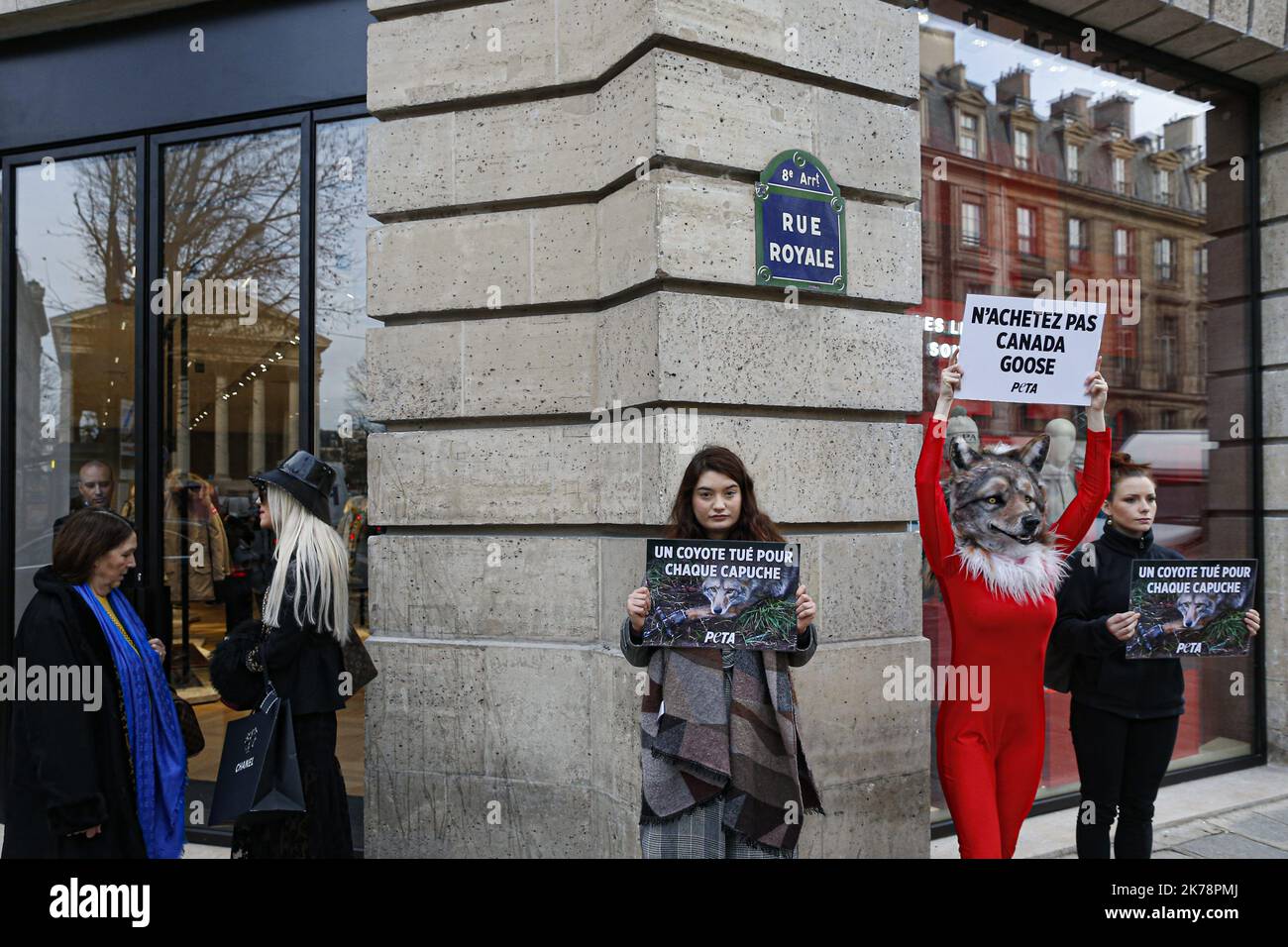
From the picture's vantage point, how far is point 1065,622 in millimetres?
4410

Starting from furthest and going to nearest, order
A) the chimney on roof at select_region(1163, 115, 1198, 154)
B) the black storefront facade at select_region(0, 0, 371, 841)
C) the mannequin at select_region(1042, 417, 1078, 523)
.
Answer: the chimney on roof at select_region(1163, 115, 1198, 154)
the black storefront facade at select_region(0, 0, 371, 841)
the mannequin at select_region(1042, 417, 1078, 523)

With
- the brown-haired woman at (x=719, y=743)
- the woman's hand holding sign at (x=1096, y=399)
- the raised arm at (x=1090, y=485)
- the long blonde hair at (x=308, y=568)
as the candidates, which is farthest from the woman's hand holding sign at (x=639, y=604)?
the woman's hand holding sign at (x=1096, y=399)

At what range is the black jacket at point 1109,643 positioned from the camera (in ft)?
14.1

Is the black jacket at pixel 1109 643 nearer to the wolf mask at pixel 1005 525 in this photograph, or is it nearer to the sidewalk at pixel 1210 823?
the wolf mask at pixel 1005 525

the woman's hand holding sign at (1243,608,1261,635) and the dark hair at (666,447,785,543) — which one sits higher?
the dark hair at (666,447,785,543)

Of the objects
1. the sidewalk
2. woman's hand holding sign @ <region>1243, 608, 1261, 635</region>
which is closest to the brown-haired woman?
woman's hand holding sign @ <region>1243, 608, 1261, 635</region>

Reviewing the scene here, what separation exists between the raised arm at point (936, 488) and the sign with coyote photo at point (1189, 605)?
0.76m

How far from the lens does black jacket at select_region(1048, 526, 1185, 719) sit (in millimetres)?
4285

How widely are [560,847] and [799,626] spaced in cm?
215

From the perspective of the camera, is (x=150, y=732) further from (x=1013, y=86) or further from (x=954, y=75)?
(x=1013, y=86)

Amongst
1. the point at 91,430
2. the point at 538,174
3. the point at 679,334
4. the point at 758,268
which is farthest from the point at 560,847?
the point at 91,430

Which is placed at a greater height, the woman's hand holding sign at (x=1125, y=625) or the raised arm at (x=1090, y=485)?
the raised arm at (x=1090, y=485)

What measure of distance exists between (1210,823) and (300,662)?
5.69 m

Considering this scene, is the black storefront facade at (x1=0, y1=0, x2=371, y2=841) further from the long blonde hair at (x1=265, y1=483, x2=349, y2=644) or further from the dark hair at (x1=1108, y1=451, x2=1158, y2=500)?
the dark hair at (x1=1108, y1=451, x2=1158, y2=500)
